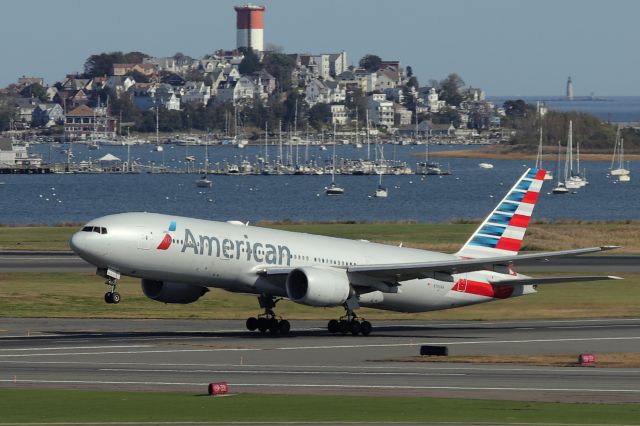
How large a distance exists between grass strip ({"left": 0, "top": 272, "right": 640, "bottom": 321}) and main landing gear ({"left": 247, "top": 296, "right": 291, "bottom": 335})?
8.25 metres

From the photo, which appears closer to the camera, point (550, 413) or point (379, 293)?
point (550, 413)

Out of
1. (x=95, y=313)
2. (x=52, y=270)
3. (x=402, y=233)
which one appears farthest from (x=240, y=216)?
(x=95, y=313)

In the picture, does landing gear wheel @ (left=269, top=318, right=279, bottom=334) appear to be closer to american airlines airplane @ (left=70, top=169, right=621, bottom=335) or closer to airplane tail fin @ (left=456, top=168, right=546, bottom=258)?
american airlines airplane @ (left=70, top=169, right=621, bottom=335)

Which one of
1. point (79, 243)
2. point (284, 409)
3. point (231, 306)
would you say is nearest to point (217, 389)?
point (284, 409)

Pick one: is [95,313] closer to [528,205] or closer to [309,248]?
[309,248]

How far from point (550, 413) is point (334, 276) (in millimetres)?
21791

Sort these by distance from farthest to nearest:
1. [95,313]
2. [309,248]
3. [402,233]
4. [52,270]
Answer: [402,233]
[52,270]
[95,313]
[309,248]

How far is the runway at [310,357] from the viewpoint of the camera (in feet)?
143

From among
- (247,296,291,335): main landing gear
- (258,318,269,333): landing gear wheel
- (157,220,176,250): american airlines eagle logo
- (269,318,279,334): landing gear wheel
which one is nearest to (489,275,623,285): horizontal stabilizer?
(247,296,291,335): main landing gear

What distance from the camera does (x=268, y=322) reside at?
199 feet

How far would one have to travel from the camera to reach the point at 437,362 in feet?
166

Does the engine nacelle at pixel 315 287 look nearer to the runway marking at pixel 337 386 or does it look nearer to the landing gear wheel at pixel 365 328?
the landing gear wheel at pixel 365 328

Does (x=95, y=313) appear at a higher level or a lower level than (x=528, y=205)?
lower

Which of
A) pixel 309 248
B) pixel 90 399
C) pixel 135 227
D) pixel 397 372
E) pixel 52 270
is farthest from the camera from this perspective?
pixel 52 270
